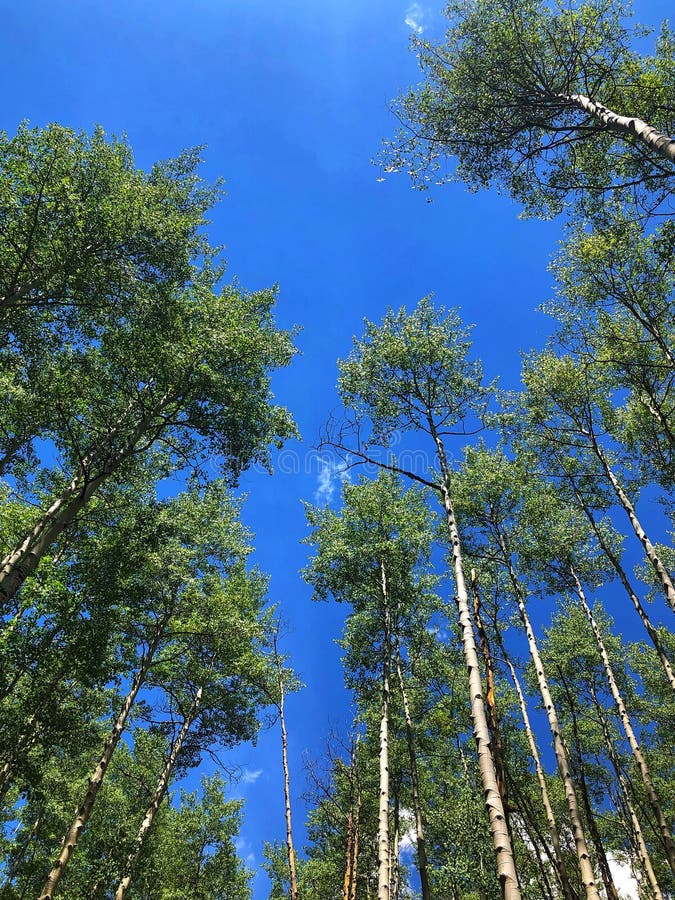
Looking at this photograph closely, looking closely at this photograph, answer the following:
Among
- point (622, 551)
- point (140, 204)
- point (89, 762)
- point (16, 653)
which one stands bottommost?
point (16, 653)

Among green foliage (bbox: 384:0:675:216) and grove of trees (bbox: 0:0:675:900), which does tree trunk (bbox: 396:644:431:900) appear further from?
green foliage (bbox: 384:0:675:216)

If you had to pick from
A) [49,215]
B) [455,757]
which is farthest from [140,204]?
[455,757]

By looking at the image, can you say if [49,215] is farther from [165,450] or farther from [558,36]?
[558,36]

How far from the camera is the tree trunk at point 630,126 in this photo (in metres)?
7.25

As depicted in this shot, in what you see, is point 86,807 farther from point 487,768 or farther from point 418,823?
point 487,768

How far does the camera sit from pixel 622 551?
19359mm

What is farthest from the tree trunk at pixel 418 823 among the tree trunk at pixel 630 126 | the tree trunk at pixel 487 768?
the tree trunk at pixel 630 126

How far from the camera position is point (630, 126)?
813cm

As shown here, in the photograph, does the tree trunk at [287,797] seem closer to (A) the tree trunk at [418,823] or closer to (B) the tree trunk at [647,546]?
(A) the tree trunk at [418,823]

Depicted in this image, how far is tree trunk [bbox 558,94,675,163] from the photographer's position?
285 inches

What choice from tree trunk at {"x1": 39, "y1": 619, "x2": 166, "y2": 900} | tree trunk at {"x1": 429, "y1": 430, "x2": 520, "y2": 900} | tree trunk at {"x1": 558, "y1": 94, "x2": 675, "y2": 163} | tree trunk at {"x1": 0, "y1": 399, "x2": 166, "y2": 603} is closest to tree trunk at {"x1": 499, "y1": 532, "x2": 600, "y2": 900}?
tree trunk at {"x1": 429, "y1": 430, "x2": 520, "y2": 900}

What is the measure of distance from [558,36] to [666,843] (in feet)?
64.1

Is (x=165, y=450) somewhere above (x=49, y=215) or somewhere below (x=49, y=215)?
above

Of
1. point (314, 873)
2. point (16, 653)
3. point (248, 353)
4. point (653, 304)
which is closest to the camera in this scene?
point (16, 653)
